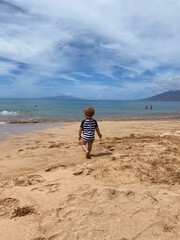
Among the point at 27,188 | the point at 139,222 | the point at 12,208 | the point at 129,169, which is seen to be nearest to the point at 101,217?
the point at 139,222

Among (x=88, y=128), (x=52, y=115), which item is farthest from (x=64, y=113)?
(x=88, y=128)

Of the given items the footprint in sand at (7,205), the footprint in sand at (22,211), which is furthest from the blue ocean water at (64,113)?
the footprint in sand at (22,211)

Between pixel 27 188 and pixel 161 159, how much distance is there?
3.31 m

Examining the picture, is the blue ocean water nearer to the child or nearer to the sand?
the child

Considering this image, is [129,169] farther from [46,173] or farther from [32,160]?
[32,160]

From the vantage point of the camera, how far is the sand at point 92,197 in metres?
3.47

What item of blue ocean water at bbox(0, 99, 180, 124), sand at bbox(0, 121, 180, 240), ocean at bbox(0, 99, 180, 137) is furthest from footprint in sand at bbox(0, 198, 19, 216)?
blue ocean water at bbox(0, 99, 180, 124)

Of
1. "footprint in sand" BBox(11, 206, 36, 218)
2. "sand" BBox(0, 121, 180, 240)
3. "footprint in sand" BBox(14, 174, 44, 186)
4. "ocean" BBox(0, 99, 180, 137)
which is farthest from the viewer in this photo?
"ocean" BBox(0, 99, 180, 137)

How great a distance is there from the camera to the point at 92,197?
173 inches

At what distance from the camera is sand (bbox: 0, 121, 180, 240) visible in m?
3.47

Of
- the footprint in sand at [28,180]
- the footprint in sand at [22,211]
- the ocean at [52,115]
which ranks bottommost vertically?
the footprint in sand at [22,211]

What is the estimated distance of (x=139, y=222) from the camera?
3.64 metres

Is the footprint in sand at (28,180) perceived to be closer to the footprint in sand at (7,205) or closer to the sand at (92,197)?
the sand at (92,197)

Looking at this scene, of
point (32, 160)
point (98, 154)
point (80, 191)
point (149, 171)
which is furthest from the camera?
point (98, 154)
